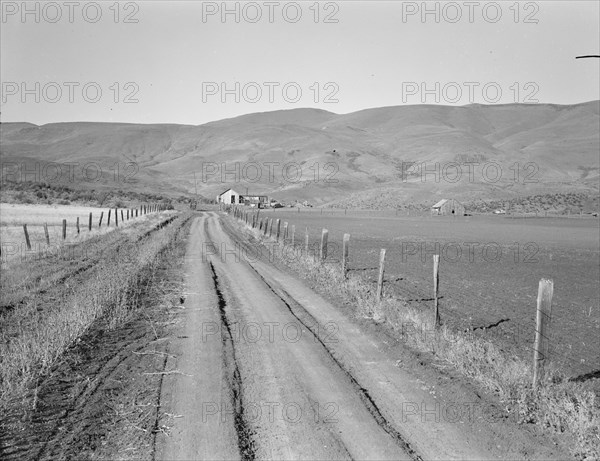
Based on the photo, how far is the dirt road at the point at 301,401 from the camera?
18.8 feet

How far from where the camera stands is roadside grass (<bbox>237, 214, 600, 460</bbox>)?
6219 millimetres

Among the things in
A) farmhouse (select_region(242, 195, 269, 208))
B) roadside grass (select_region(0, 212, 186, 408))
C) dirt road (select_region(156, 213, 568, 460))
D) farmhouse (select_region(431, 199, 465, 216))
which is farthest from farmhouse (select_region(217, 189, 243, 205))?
dirt road (select_region(156, 213, 568, 460))

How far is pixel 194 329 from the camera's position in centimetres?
1062

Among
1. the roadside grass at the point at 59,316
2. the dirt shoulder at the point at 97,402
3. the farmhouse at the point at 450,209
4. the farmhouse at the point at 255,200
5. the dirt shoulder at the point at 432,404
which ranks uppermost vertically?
the farmhouse at the point at 255,200

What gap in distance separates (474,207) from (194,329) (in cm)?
9585

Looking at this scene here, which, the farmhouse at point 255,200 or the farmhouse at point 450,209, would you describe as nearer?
the farmhouse at point 450,209

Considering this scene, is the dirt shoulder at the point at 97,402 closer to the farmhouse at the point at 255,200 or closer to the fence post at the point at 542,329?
the fence post at the point at 542,329

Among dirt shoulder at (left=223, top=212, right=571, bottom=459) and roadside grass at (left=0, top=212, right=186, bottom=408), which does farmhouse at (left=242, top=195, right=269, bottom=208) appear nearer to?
roadside grass at (left=0, top=212, right=186, bottom=408)

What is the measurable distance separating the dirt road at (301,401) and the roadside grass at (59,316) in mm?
1863

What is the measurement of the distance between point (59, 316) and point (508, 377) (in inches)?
331

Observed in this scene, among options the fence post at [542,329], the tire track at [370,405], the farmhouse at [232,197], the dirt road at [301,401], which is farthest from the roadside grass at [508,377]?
the farmhouse at [232,197]

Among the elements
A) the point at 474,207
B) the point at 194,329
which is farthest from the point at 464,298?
the point at 474,207

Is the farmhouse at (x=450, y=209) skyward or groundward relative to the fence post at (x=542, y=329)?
skyward

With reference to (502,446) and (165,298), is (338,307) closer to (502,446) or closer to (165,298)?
(165,298)
